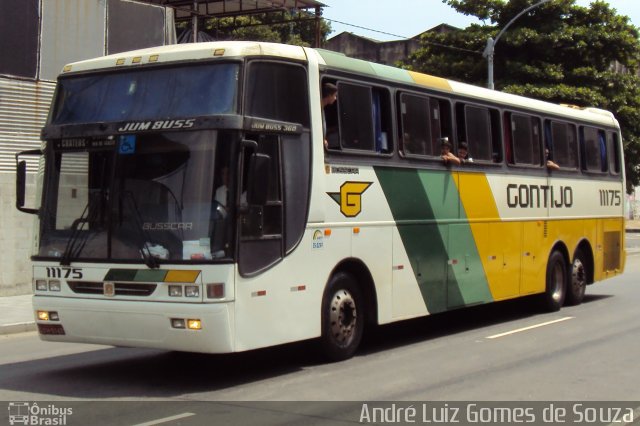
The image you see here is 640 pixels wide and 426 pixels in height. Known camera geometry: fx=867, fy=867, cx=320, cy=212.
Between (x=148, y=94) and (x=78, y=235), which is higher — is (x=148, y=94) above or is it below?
above

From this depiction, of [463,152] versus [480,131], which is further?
[480,131]

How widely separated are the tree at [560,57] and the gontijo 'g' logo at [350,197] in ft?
71.3

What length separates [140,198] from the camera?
8484 millimetres

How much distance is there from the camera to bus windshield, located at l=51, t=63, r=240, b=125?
27.8ft

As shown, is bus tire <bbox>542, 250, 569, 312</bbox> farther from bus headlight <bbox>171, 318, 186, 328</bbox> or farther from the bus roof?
bus headlight <bbox>171, 318, 186, 328</bbox>

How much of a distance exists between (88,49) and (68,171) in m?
10.2

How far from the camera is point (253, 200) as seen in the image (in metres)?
8.36

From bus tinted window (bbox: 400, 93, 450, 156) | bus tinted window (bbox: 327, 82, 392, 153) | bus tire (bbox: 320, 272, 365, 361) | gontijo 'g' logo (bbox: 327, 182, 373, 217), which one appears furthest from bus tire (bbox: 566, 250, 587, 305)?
gontijo 'g' logo (bbox: 327, 182, 373, 217)

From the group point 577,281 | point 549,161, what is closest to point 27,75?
point 549,161

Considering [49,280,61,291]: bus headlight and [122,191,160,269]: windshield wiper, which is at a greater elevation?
[122,191,160,269]: windshield wiper

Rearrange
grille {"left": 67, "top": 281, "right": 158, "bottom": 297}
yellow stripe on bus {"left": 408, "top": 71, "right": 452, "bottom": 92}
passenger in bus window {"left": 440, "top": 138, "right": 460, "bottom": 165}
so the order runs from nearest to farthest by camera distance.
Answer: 1. grille {"left": 67, "top": 281, "right": 158, "bottom": 297}
2. yellow stripe on bus {"left": 408, "top": 71, "right": 452, "bottom": 92}
3. passenger in bus window {"left": 440, "top": 138, "right": 460, "bottom": 165}

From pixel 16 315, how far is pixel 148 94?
7.17 metres

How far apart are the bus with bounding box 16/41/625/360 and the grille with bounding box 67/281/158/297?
16 mm

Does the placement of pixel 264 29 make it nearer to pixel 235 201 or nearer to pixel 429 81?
pixel 429 81
